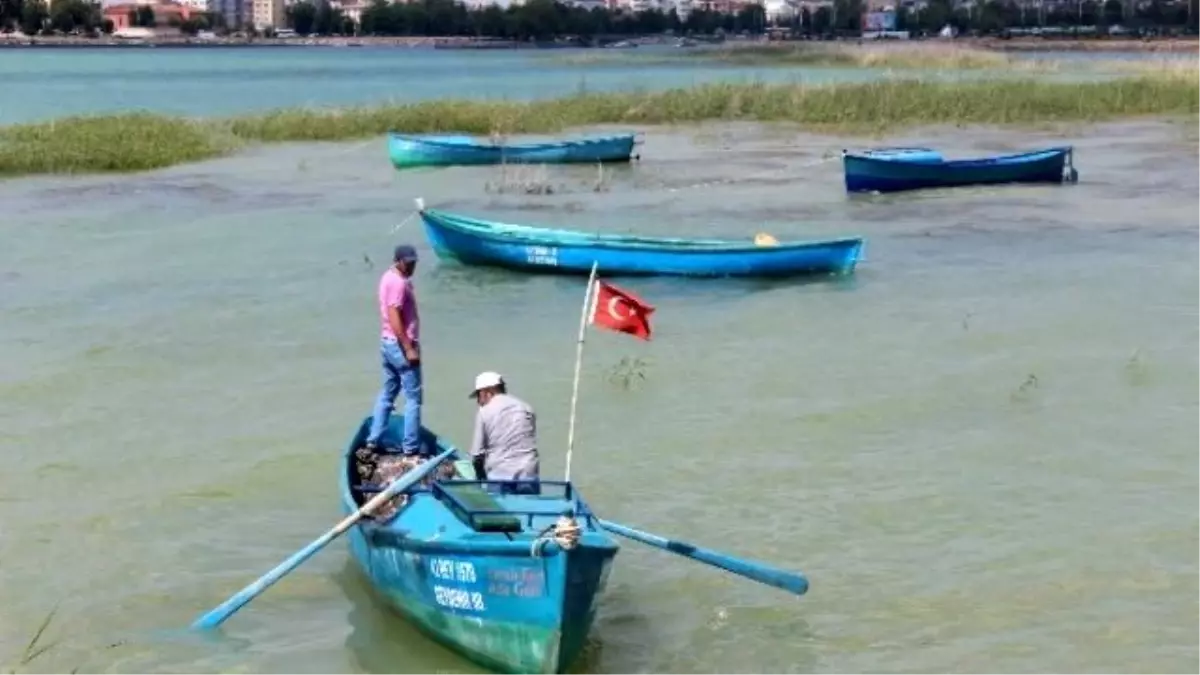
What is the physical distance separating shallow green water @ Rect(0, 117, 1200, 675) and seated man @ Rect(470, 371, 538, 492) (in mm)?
1329

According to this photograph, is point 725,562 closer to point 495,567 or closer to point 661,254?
point 495,567

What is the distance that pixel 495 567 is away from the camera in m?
9.77

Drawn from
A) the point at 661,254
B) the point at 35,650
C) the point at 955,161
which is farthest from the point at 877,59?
the point at 35,650

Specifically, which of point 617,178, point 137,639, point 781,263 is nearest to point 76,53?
point 617,178

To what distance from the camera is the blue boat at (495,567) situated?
31.4ft

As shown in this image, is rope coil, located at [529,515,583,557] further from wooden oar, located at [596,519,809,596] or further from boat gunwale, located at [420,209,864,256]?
boat gunwale, located at [420,209,864,256]

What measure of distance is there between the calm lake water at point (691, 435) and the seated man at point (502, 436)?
1.35m

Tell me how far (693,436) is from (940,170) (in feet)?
71.6

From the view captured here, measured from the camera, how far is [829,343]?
71.6 ft

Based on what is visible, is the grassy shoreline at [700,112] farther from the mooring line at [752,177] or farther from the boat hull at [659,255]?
the boat hull at [659,255]

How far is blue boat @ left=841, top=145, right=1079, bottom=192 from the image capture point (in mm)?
36875

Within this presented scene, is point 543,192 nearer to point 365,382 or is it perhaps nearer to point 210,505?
point 365,382

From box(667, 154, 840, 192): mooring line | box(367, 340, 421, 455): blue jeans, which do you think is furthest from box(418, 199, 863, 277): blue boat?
box(667, 154, 840, 192): mooring line

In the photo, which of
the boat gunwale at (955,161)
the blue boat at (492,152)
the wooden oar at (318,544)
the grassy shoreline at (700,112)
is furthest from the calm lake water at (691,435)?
the grassy shoreline at (700,112)
